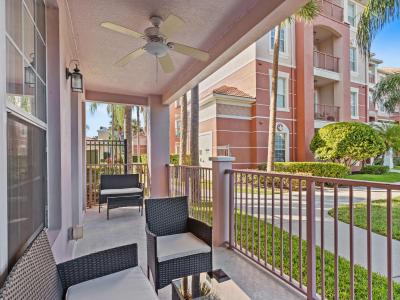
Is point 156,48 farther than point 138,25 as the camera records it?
No

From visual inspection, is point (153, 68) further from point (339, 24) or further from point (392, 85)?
point (339, 24)

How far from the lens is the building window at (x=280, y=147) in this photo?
12148mm

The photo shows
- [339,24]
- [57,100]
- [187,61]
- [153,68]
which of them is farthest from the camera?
[339,24]

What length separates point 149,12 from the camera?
8.80 ft

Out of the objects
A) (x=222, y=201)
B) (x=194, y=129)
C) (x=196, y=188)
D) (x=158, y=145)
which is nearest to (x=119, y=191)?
(x=158, y=145)

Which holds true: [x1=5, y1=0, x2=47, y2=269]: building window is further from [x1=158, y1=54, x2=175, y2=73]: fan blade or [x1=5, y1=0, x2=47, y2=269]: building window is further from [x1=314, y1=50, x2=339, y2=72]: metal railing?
[x1=314, y1=50, x2=339, y2=72]: metal railing

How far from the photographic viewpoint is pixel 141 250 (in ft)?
10.9

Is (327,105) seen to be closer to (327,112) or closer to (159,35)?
(327,112)

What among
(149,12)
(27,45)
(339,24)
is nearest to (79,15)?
(149,12)

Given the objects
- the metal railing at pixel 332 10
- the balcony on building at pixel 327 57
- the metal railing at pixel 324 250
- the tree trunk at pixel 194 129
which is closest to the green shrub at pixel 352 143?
the balcony on building at pixel 327 57

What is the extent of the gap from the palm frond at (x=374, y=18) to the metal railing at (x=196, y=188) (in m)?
4.85

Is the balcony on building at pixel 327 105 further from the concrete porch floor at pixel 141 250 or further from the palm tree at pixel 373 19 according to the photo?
the concrete porch floor at pixel 141 250

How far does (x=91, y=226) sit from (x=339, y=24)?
1548 cm

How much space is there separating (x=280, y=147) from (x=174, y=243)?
35.4ft
